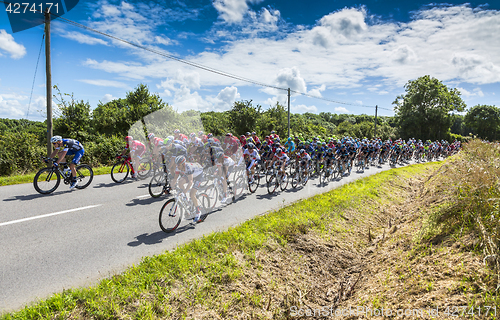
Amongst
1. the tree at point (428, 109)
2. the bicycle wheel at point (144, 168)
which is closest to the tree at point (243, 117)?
the bicycle wheel at point (144, 168)

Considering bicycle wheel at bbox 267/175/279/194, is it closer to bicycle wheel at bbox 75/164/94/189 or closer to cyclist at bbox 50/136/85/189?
bicycle wheel at bbox 75/164/94/189

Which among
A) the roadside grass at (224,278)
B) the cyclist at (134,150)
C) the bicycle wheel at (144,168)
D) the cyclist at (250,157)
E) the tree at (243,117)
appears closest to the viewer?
the roadside grass at (224,278)

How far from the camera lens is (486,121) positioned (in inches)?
2704

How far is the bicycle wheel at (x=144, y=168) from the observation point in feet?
37.6

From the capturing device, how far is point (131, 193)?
30.2 feet

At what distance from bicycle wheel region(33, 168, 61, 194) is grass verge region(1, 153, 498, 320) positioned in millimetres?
6791

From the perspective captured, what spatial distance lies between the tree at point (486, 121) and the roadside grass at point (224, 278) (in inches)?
3256

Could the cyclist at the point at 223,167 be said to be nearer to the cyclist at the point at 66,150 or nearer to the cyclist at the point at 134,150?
the cyclist at the point at 134,150

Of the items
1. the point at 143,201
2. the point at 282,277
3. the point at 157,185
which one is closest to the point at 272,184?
the point at 157,185

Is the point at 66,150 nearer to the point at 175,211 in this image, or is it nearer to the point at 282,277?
the point at 175,211

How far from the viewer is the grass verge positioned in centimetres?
346

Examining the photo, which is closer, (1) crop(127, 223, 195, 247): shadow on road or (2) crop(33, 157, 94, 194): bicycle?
(1) crop(127, 223, 195, 247): shadow on road

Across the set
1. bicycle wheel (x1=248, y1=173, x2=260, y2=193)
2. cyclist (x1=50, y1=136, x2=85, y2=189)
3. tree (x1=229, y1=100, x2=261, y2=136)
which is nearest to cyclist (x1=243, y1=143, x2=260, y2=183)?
bicycle wheel (x1=248, y1=173, x2=260, y2=193)

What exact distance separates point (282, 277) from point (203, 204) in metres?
3.13
